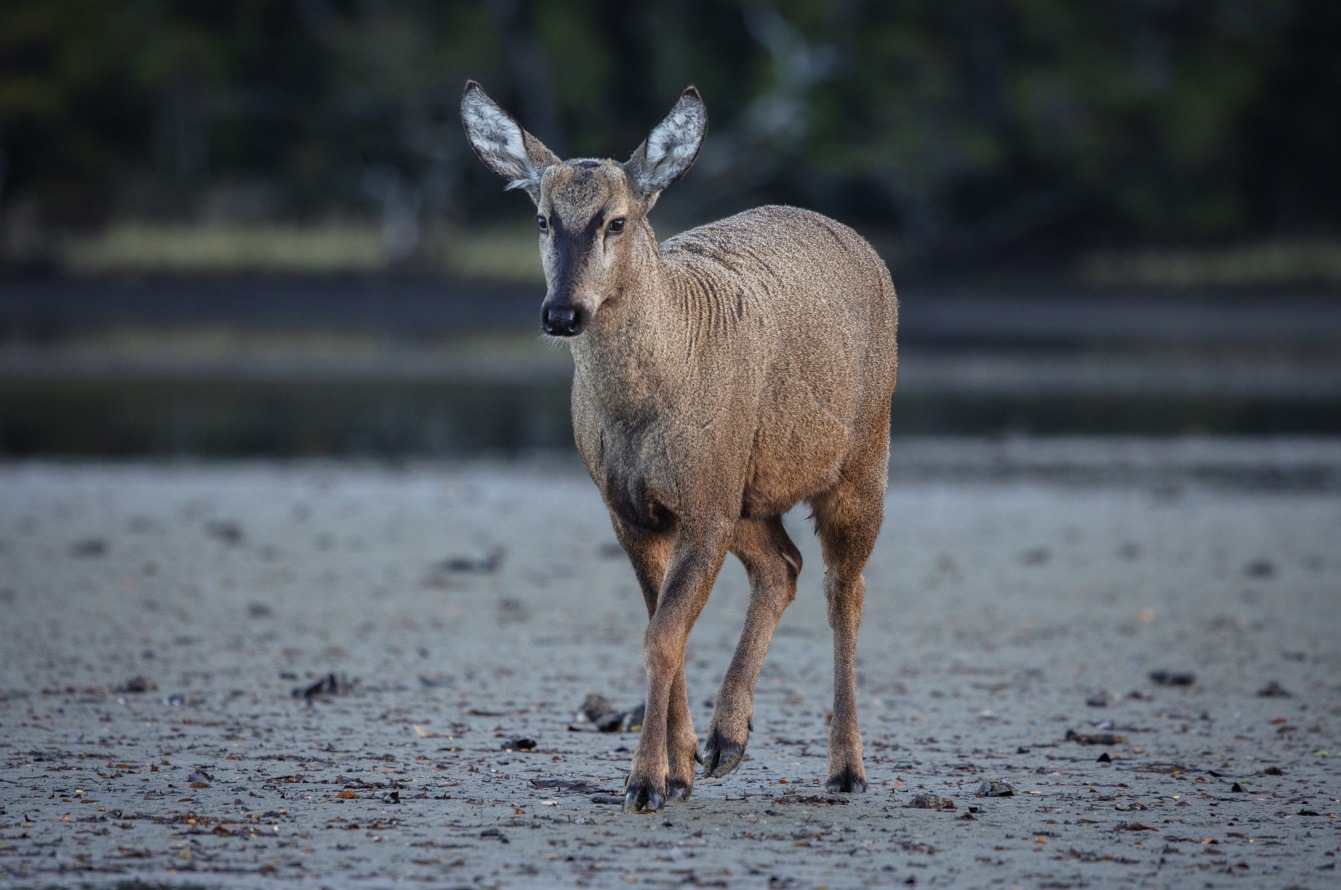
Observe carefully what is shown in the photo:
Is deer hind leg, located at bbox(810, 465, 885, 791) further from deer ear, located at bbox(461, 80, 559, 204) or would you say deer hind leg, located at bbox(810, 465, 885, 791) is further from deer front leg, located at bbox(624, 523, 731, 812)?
deer ear, located at bbox(461, 80, 559, 204)

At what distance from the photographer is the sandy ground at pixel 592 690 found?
609cm

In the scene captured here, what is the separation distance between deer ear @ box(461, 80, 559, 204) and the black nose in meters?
0.68

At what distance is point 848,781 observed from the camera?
7023 millimetres

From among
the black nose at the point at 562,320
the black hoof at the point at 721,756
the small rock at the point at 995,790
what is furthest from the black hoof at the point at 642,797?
the black nose at the point at 562,320

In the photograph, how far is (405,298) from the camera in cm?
4044

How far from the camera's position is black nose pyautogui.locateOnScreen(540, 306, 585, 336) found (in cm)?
637

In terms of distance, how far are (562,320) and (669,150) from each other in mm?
941

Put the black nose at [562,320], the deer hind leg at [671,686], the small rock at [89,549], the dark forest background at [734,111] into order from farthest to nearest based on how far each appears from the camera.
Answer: the dark forest background at [734,111] < the small rock at [89,549] < the deer hind leg at [671,686] < the black nose at [562,320]

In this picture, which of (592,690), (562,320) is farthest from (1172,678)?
(562,320)

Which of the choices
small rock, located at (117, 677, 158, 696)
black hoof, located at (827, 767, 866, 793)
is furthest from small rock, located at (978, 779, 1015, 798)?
small rock, located at (117, 677, 158, 696)

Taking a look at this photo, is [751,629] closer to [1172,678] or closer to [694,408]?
[694,408]

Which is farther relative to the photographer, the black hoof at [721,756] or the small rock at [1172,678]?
the small rock at [1172,678]

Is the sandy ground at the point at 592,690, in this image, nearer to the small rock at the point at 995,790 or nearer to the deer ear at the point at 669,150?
the small rock at the point at 995,790

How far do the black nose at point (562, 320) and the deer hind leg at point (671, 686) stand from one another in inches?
34.2
